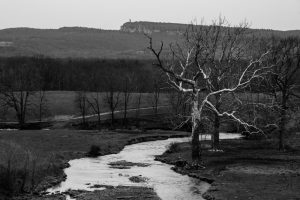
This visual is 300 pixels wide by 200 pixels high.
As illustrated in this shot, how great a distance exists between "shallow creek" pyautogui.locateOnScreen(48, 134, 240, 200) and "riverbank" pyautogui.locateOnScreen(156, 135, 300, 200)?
4.52ft

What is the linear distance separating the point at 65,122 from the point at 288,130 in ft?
207

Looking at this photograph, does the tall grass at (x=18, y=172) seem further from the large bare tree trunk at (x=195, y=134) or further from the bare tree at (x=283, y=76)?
the bare tree at (x=283, y=76)

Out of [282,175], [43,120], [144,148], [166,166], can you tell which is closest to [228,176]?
[282,175]

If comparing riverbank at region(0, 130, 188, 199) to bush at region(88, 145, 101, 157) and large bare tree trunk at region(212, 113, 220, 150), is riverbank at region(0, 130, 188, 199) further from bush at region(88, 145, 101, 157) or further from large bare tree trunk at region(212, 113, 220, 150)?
large bare tree trunk at region(212, 113, 220, 150)

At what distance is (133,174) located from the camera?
46.9 metres

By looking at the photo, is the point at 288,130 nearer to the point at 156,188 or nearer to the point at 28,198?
the point at 156,188

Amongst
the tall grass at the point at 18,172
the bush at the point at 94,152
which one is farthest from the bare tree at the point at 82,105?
the tall grass at the point at 18,172

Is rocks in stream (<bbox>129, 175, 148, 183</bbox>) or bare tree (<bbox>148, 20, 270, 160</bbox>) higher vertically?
bare tree (<bbox>148, 20, 270, 160</bbox>)

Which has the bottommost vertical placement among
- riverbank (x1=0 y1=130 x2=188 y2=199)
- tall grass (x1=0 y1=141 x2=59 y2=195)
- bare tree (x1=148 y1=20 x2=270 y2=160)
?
riverbank (x1=0 y1=130 x2=188 y2=199)

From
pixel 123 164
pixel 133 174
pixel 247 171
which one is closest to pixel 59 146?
pixel 123 164

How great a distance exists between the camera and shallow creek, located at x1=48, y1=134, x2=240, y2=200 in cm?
3797

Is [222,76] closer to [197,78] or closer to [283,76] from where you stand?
[197,78]

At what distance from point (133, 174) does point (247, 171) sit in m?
11.5

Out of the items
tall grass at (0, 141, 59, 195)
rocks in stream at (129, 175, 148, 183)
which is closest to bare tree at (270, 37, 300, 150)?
rocks in stream at (129, 175, 148, 183)
